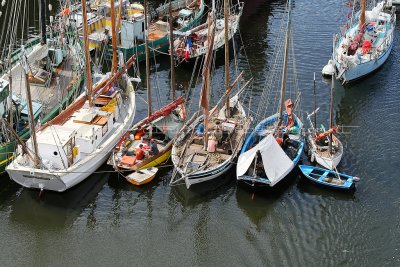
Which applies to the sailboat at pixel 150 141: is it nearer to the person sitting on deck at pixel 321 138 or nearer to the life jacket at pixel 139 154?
the life jacket at pixel 139 154

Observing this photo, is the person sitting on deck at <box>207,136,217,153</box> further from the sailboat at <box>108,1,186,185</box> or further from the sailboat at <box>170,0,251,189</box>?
the sailboat at <box>108,1,186,185</box>

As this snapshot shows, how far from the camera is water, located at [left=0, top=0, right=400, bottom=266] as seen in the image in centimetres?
4047

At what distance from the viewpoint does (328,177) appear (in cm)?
4700

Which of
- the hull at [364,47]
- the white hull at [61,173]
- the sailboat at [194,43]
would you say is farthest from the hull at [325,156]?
the sailboat at [194,43]

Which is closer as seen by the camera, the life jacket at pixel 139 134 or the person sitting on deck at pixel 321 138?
the person sitting on deck at pixel 321 138

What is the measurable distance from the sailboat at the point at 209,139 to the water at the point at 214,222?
1819 mm

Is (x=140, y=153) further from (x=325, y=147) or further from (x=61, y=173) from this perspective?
(x=325, y=147)

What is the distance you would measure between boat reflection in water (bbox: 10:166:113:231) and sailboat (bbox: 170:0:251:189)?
6.47 meters

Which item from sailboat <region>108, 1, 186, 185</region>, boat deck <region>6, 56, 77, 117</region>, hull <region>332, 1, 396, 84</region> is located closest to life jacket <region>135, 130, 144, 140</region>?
sailboat <region>108, 1, 186, 185</region>

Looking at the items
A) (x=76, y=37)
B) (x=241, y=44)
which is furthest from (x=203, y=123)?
(x=241, y=44)

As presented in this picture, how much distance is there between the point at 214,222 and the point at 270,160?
239 inches

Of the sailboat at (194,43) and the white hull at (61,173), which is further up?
the sailboat at (194,43)

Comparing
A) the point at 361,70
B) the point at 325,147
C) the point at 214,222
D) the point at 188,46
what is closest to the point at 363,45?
the point at 361,70

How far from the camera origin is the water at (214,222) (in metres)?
40.5
